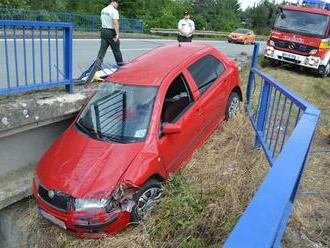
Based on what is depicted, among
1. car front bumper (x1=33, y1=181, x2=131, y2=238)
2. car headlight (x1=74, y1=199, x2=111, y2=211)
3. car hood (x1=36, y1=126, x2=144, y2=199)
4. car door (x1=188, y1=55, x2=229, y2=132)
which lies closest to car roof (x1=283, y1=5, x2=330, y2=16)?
car door (x1=188, y1=55, x2=229, y2=132)

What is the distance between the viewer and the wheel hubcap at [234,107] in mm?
6656

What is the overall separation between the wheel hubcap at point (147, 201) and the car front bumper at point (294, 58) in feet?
36.5

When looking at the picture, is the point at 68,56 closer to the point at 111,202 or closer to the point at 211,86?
the point at 211,86

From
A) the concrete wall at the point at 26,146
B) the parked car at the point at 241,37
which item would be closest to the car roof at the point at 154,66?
the concrete wall at the point at 26,146

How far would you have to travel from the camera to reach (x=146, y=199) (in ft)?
14.1

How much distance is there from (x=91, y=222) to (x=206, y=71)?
3.04 meters

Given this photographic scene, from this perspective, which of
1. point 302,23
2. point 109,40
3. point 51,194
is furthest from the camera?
point 302,23

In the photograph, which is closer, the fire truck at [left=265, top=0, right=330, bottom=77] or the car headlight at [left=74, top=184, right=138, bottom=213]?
the car headlight at [left=74, top=184, right=138, bottom=213]

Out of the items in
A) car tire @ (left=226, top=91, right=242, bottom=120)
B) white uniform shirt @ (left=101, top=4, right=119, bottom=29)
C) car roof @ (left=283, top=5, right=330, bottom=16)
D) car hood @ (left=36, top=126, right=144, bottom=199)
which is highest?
car roof @ (left=283, top=5, right=330, bottom=16)

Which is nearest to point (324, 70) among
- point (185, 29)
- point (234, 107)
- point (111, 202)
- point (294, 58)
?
point (294, 58)

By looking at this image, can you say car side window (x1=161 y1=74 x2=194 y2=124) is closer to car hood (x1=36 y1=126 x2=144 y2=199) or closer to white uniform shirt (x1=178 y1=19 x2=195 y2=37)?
car hood (x1=36 y1=126 x2=144 y2=199)

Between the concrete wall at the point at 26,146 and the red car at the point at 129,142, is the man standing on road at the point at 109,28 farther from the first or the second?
the concrete wall at the point at 26,146

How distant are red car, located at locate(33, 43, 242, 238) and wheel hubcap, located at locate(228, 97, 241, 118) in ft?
1.88

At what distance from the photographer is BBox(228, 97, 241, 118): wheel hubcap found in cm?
666
